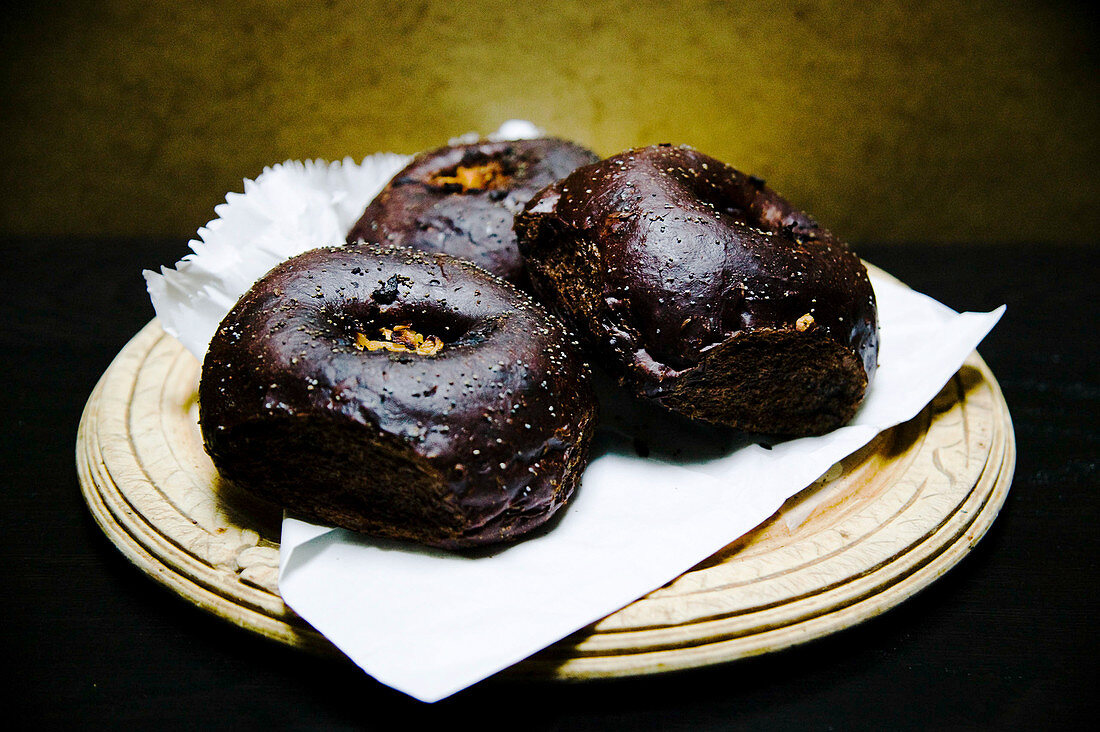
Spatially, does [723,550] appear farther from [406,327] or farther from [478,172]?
[478,172]

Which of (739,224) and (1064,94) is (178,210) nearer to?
(739,224)

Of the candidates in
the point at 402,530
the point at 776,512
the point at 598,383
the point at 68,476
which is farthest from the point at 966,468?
the point at 68,476

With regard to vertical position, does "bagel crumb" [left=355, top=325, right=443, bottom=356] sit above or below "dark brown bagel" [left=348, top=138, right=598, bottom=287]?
below

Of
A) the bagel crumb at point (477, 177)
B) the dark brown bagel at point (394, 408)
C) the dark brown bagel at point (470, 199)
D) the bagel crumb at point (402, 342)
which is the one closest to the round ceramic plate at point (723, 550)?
the dark brown bagel at point (394, 408)

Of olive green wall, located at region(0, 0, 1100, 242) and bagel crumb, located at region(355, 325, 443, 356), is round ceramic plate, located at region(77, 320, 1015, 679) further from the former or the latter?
olive green wall, located at region(0, 0, 1100, 242)

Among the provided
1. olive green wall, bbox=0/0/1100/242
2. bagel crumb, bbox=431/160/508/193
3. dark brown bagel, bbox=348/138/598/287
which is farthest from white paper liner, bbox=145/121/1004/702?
olive green wall, bbox=0/0/1100/242

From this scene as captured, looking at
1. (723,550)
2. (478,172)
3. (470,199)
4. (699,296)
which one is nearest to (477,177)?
(478,172)
